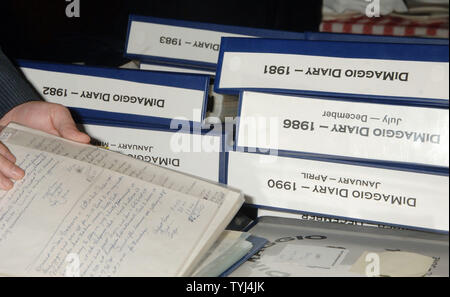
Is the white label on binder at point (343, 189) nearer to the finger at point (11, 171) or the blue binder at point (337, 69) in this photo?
the blue binder at point (337, 69)

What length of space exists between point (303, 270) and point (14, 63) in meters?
0.55

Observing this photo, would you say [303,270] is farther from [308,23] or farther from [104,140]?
[308,23]

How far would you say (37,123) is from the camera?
0.80m

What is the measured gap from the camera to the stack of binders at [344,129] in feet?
2.00

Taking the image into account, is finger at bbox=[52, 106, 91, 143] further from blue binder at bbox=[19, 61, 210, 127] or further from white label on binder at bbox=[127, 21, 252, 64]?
white label on binder at bbox=[127, 21, 252, 64]

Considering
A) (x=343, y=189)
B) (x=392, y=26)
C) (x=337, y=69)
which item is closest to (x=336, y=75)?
(x=337, y=69)

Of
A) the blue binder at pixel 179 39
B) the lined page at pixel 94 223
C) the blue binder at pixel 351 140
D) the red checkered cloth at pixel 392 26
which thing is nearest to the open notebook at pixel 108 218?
the lined page at pixel 94 223

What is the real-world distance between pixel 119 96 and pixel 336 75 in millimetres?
311

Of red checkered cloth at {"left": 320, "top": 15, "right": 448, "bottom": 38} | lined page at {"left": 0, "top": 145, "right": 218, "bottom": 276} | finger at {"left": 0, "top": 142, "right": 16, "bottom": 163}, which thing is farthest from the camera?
red checkered cloth at {"left": 320, "top": 15, "right": 448, "bottom": 38}

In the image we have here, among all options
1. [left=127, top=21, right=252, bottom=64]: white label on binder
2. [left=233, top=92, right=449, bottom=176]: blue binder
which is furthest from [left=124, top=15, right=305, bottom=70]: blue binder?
[left=233, top=92, right=449, bottom=176]: blue binder

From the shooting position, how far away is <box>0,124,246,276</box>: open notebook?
Result: 1.73ft

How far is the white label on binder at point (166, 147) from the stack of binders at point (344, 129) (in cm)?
3

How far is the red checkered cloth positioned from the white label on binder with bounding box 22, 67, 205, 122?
0.87 meters
